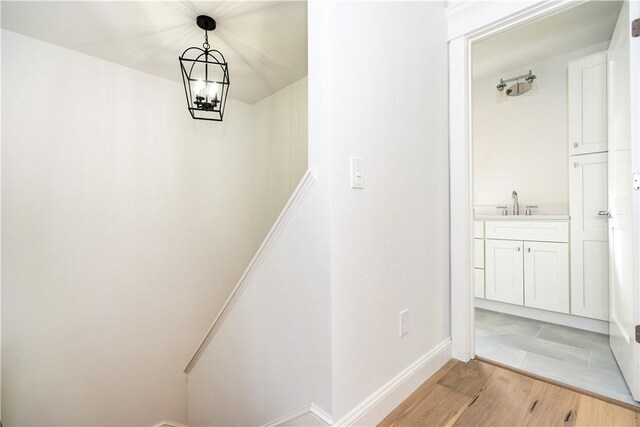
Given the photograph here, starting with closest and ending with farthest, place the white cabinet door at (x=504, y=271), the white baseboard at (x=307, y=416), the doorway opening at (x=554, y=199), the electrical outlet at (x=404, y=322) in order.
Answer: the white baseboard at (x=307, y=416), the electrical outlet at (x=404, y=322), the doorway opening at (x=554, y=199), the white cabinet door at (x=504, y=271)

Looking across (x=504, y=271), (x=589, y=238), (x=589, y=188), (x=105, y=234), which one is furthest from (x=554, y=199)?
(x=105, y=234)

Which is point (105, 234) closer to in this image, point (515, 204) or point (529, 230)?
point (529, 230)

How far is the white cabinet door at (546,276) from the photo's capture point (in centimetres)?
253

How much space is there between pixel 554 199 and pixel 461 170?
1.90 meters

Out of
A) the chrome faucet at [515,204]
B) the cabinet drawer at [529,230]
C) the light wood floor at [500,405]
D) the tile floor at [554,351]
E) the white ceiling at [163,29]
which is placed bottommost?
the tile floor at [554,351]

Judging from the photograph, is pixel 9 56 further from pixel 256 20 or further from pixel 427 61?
pixel 427 61

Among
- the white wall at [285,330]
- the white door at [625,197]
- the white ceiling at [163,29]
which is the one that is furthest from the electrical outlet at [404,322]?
the white ceiling at [163,29]

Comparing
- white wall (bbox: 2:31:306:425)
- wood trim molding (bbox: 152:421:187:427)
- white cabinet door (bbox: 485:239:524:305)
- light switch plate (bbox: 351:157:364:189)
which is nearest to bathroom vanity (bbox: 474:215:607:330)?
white cabinet door (bbox: 485:239:524:305)

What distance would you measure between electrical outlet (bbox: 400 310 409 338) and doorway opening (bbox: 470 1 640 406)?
3.18 feet

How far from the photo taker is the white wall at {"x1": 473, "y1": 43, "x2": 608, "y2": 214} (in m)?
2.83

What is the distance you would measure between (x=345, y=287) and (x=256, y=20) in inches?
71.5

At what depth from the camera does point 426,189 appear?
5.24 ft

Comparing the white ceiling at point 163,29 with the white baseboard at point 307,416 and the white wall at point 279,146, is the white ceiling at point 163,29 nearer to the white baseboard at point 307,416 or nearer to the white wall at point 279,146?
A: the white wall at point 279,146

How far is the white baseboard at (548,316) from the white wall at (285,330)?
8.72 ft
